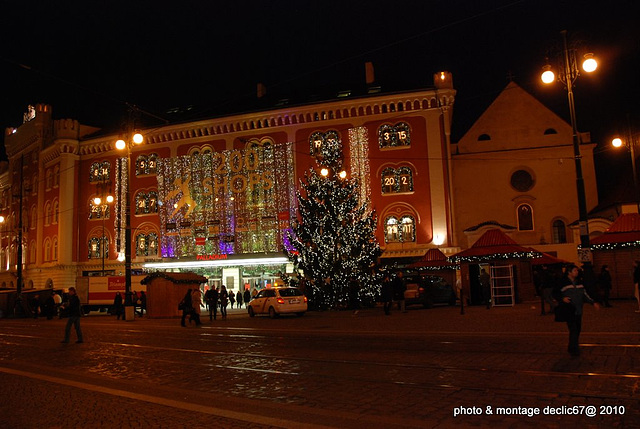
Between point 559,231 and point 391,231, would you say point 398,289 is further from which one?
point 559,231

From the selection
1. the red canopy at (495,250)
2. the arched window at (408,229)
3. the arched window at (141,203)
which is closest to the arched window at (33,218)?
the arched window at (141,203)

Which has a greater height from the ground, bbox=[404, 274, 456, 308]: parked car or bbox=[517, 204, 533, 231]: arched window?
bbox=[517, 204, 533, 231]: arched window

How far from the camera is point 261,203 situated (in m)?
40.2

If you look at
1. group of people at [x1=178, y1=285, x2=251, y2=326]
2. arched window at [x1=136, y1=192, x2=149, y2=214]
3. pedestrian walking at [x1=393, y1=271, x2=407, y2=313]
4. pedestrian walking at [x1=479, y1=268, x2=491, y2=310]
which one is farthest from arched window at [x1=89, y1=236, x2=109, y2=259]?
pedestrian walking at [x1=479, y1=268, x2=491, y2=310]

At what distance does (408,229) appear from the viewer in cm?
3753

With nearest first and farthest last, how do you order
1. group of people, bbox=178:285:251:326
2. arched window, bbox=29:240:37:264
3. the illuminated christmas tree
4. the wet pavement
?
the wet pavement, group of people, bbox=178:285:251:326, the illuminated christmas tree, arched window, bbox=29:240:37:264

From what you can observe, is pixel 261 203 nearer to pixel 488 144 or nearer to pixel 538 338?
pixel 488 144

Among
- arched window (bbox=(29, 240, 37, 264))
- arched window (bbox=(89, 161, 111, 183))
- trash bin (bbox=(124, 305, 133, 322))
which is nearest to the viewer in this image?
trash bin (bbox=(124, 305, 133, 322))

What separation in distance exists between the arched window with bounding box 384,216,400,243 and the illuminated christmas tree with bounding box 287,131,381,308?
320 inches

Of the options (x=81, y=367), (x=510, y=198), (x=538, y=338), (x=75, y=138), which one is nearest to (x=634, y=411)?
(x=538, y=338)

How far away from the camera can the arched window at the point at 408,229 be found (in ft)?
123

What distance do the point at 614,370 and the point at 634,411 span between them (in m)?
2.45

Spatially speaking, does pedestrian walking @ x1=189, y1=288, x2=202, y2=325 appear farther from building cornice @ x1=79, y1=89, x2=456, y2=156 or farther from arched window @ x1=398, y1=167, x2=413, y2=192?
building cornice @ x1=79, y1=89, x2=456, y2=156

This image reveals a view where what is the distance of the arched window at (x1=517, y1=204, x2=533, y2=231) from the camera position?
3819cm
